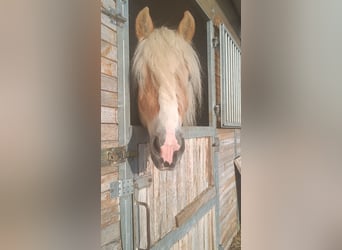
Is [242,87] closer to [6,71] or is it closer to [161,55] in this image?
[161,55]

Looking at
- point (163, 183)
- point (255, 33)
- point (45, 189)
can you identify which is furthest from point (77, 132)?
point (255, 33)

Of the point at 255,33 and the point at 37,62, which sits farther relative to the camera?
the point at 37,62

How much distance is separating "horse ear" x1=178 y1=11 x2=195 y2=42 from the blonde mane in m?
0.01

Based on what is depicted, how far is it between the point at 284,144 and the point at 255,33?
0.25 m

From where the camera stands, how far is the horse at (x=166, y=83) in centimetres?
79

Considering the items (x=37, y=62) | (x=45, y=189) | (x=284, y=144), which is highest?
(x=37, y=62)

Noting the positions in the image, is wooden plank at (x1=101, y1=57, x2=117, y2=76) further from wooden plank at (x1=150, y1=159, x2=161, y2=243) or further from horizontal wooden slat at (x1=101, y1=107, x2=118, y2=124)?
wooden plank at (x1=150, y1=159, x2=161, y2=243)

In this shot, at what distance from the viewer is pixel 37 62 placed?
0.98 metres

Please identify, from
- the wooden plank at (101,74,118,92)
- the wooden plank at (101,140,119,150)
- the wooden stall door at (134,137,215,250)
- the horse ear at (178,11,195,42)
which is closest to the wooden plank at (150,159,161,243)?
the wooden stall door at (134,137,215,250)

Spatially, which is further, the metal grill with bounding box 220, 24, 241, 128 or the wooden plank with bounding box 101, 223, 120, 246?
the wooden plank with bounding box 101, 223, 120, 246

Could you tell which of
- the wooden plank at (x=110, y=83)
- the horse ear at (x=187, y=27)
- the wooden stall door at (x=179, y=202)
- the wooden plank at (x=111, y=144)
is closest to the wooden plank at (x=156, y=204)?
the wooden stall door at (x=179, y=202)

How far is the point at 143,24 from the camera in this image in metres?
0.83

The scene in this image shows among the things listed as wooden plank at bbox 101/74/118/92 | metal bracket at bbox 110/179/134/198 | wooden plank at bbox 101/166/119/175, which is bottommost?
metal bracket at bbox 110/179/134/198

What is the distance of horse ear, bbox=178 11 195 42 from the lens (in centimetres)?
79
